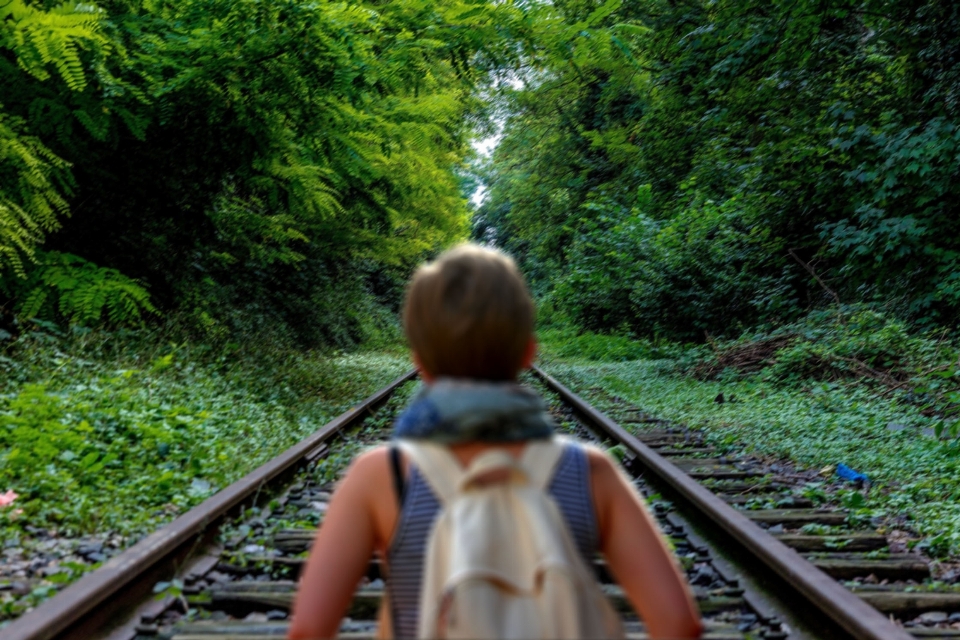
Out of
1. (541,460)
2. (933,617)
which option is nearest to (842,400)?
(933,617)

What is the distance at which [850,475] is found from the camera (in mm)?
6594

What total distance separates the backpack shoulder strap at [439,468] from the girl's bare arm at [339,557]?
0.32ft

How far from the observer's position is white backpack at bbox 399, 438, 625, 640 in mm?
1219

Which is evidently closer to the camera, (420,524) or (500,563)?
(500,563)

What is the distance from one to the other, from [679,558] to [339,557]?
131 inches

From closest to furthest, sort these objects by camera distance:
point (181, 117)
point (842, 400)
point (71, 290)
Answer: point (71, 290) < point (181, 117) < point (842, 400)

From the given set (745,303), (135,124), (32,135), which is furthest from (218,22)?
(745,303)

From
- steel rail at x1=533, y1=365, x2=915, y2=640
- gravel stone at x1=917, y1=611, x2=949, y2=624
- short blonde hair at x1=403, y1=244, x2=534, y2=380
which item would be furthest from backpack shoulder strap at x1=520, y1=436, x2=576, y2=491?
gravel stone at x1=917, y1=611, x2=949, y2=624

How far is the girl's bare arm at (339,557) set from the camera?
1430 mm

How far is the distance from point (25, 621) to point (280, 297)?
671 inches

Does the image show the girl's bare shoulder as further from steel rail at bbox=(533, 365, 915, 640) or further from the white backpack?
steel rail at bbox=(533, 365, 915, 640)

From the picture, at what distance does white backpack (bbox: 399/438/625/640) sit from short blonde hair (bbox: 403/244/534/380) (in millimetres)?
145

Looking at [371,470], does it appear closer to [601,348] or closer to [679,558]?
[679,558]

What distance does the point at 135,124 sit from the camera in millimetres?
8734
